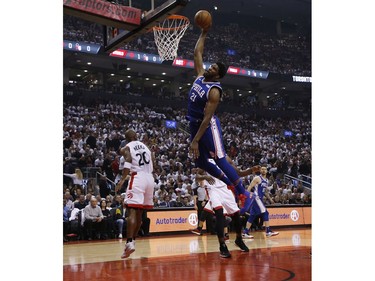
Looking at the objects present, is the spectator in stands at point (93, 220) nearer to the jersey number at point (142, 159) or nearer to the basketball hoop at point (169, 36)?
the basketball hoop at point (169, 36)

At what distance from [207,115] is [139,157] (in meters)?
2.02

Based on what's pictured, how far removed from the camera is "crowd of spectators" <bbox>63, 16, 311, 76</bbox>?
27.5 m

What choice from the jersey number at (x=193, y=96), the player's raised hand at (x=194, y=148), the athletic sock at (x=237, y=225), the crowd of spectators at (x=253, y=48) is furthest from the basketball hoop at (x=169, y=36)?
the crowd of spectators at (x=253, y=48)

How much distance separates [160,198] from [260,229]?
3.11 meters

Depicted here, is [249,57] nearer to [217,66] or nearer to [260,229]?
[260,229]

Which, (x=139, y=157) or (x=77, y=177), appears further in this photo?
(x=77, y=177)

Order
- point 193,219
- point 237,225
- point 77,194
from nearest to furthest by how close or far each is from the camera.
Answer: point 237,225 < point 77,194 < point 193,219

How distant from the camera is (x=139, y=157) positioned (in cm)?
648

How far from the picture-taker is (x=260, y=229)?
1355cm

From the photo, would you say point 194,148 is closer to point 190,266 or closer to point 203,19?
point 203,19

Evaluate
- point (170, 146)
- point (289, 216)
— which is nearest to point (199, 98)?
point (289, 216)

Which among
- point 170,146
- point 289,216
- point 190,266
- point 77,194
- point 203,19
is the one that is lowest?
point 289,216

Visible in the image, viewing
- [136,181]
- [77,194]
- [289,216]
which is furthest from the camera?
[289,216]

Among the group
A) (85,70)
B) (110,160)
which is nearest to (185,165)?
(110,160)
